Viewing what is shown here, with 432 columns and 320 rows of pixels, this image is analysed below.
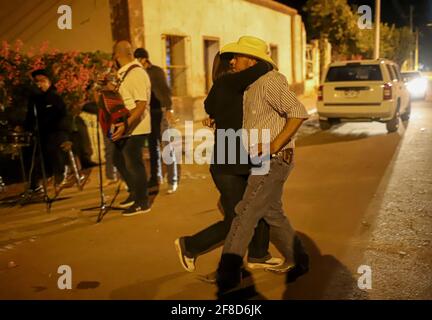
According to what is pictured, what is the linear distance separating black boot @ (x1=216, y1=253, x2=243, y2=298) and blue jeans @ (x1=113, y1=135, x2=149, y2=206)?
7.33 ft

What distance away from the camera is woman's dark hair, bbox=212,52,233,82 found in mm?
3702

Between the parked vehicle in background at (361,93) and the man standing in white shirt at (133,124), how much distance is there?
744 centimetres

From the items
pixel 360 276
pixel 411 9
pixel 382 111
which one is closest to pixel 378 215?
pixel 360 276

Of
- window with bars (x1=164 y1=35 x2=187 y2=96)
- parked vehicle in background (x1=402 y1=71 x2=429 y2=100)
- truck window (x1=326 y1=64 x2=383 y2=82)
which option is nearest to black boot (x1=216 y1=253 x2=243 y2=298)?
truck window (x1=326 y1=64 x2=383 y2=82)

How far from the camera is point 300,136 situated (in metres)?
12.4

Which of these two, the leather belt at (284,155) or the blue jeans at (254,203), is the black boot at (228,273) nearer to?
the blue jeans at (254,203)

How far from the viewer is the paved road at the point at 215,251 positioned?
3.83 m

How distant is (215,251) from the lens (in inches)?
181

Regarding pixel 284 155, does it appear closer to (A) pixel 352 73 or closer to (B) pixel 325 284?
(B) pixel 325 284

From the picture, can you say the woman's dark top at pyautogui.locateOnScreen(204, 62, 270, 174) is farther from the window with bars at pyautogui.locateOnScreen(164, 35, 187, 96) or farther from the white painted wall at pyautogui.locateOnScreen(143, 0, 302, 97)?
the window with bars at pyautogui.locateOnScreen(164, 35, 187, 96)

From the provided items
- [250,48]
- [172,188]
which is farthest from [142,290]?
[172,188]

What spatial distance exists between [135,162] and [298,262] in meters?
2.44

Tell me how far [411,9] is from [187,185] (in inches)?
1935
